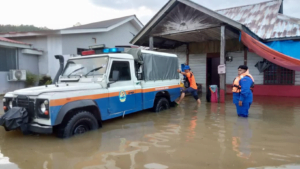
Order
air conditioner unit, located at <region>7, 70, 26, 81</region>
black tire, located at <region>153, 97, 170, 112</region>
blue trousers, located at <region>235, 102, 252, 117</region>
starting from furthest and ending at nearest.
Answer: air conditioner unit, located at <region>7, 70, 26, 81</region>, black tire, located at <region>153, 97, 170, 112</region>, blue trousers, located at <region>235, 102, 252, 117</region>

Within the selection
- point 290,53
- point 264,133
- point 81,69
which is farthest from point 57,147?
point 290,53

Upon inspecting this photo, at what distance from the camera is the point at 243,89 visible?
6012 millimetres

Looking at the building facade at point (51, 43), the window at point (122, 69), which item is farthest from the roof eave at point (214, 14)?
the building facade at point (51, 43)

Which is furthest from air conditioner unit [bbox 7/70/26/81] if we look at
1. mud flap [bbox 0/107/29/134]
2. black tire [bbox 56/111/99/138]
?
black tire [bbox 56/111/99/138]

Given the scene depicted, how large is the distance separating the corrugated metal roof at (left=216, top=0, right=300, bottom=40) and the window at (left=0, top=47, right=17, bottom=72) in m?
11.9

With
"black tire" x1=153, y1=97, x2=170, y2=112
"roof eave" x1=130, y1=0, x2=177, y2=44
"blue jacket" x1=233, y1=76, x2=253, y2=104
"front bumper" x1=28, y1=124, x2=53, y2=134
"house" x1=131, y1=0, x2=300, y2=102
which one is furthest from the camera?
"roof eave" x1=130, y1=0, x2=177, y2=44

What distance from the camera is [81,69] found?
5391 millimetres

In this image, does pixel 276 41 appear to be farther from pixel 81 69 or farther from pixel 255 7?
pixel 81 69

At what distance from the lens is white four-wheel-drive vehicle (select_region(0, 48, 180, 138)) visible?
13.2 feet

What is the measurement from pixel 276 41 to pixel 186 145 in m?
7.94

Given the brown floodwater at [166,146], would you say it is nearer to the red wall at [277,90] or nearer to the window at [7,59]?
the red wall at [277,90]

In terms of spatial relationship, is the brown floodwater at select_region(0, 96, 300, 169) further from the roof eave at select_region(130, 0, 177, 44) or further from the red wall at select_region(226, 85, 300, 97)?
the red wall at select_region(226, 85, 300, 97)

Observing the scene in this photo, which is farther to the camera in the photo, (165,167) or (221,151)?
(221,151)

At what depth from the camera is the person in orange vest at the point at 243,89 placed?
6000mm
